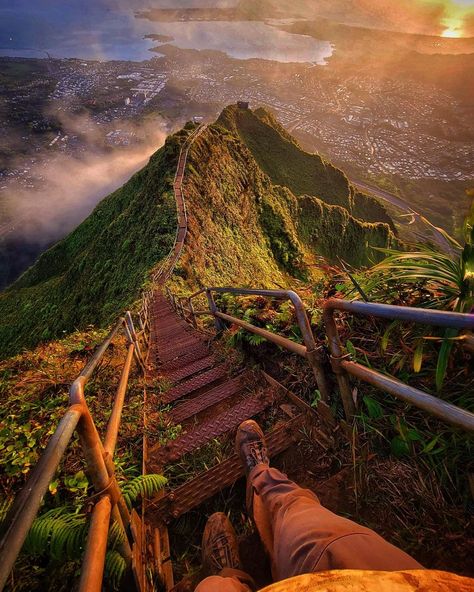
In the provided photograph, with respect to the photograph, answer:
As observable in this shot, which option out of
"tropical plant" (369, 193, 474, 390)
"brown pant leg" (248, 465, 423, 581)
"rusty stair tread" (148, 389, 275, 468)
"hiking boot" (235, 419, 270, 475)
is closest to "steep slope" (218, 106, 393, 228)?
"rusty stair tread" (148, 389, 275, 468)

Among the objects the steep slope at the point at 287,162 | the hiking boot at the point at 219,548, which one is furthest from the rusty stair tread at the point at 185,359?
the steep slope at the point at 287,162

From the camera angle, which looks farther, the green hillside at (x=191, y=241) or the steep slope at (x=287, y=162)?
the steep slope at (x=287, y=162)

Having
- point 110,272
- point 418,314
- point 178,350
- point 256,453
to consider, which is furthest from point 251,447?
point 110,272

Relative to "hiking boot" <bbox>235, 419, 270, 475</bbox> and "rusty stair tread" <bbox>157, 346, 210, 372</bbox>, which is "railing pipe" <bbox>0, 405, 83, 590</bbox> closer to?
"hiking boot" <bbox>235, 419, 270, 475</bbox>

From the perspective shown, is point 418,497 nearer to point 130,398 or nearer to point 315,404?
point 315,404

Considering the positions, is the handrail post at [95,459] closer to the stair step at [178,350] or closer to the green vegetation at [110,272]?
the stair step at [178,350]
